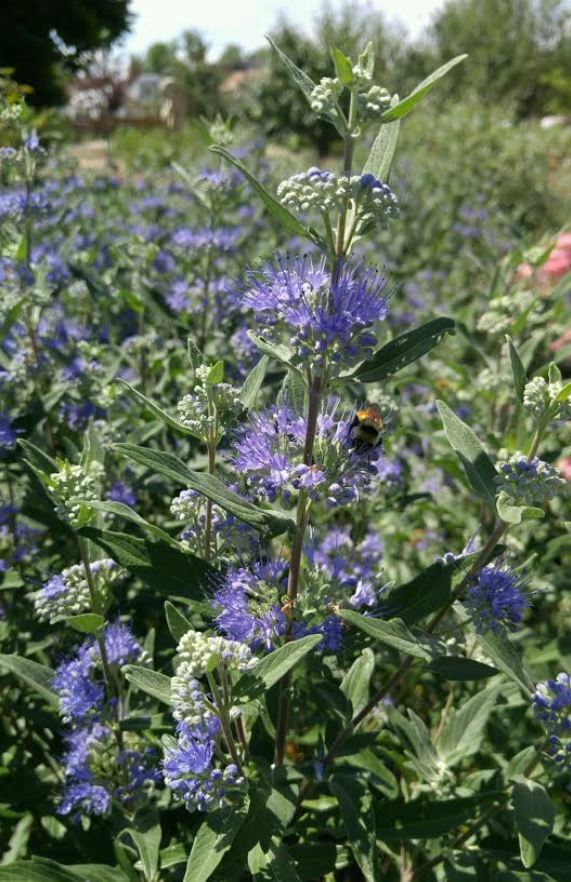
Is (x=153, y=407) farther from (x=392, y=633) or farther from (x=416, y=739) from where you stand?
(x=416, y=739)

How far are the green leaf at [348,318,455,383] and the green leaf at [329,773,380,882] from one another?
3.61 feet

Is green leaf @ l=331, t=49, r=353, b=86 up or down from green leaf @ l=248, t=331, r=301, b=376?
up

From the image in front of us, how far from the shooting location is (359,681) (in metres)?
2.21

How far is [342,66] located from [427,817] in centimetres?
188

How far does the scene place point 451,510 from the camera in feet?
12.9

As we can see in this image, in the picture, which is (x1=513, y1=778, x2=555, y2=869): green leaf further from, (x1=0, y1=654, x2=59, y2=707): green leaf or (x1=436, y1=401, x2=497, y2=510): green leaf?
(x1=0, y1=654, x2=59, y2=707): green leaf

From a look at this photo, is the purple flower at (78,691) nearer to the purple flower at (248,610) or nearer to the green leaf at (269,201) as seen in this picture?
the purple flower at (248,610)

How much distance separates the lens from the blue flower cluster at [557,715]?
6.52ft

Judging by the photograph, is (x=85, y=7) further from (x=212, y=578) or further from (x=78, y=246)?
(x=212, y=578)

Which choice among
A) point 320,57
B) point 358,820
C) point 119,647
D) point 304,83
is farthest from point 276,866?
point 320,57

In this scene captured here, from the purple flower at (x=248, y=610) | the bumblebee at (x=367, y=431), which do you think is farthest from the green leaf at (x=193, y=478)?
the bumblebee at (x=367, y=431)

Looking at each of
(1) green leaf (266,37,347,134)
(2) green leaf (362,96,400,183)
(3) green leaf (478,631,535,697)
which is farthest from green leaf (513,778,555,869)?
(1) green leaf (266,37,347,134)

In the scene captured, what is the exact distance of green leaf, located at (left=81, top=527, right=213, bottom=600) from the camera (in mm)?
1849

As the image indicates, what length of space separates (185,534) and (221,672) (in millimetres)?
613
